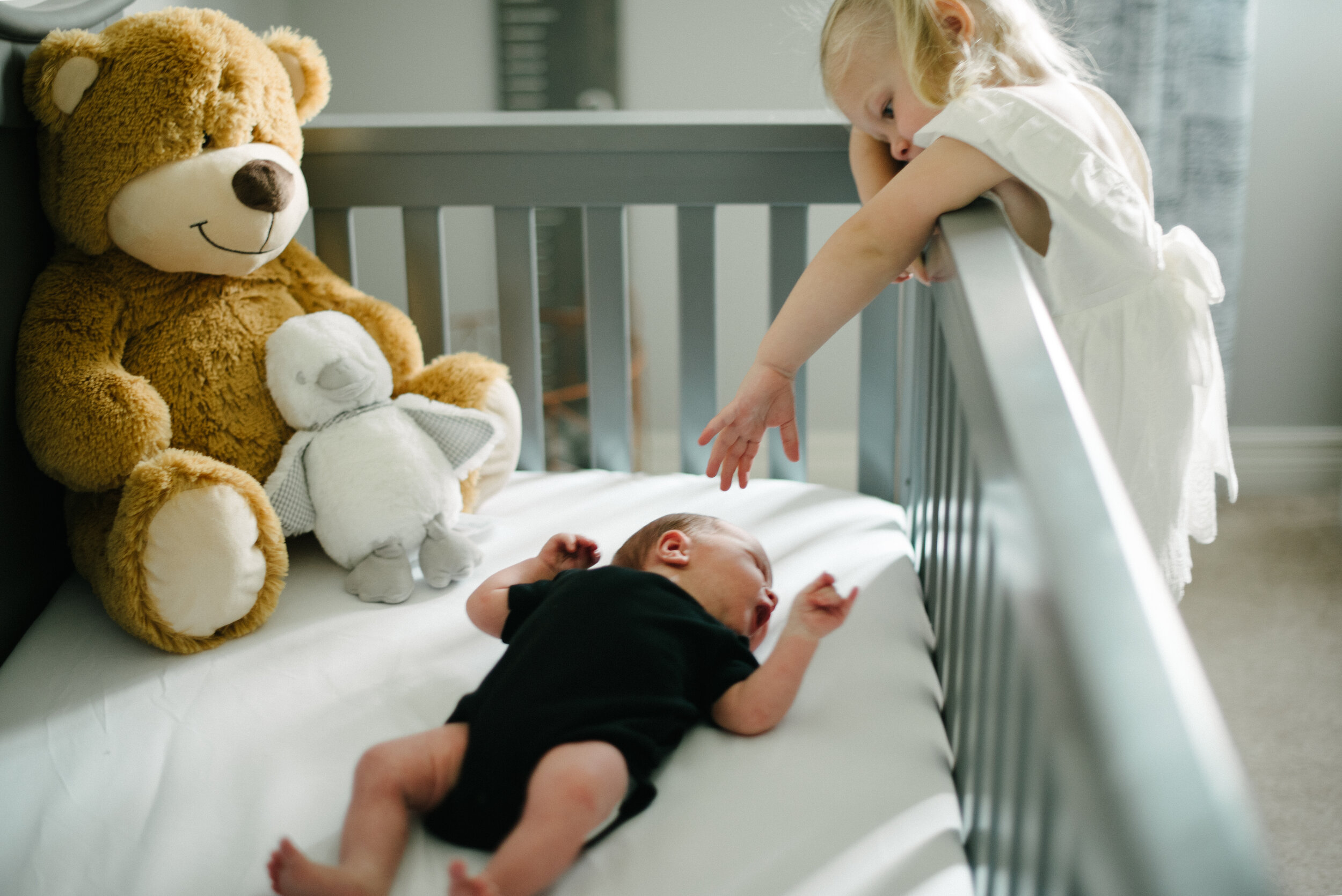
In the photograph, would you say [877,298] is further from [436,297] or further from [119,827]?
[119,827]

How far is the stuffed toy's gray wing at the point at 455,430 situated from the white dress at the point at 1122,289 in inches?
20.9

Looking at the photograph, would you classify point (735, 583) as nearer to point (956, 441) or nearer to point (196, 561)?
point (956, 441)

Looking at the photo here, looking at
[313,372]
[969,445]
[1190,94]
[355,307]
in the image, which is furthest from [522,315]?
[1190,94]

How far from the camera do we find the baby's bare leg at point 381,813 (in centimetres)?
52

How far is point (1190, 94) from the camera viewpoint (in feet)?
5.83

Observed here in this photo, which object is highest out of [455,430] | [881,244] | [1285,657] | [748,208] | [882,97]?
[882,97]

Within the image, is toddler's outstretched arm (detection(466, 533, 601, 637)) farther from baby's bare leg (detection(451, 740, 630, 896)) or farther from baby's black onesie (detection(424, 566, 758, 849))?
baby's bare leg (detection(451, 740, 630, 896))

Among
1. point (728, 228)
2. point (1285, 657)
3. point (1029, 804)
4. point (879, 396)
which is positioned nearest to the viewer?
point (1029, 804)

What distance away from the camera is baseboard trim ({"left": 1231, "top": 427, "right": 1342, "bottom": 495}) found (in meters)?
2.04

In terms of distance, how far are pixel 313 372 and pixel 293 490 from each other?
0.12 m

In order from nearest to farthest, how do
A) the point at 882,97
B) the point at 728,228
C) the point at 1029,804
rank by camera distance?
the point at 1029,804, the point at 882,97, the point at 728,228

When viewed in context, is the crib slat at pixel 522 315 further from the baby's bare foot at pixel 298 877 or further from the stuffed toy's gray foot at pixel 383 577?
the baby's bare foot at pixel 298 877

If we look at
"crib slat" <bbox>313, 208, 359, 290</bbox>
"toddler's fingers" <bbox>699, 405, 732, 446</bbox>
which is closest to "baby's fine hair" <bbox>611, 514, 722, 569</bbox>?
"toddler's fingers" <bbox>699, 405, 732, 446</bbox>

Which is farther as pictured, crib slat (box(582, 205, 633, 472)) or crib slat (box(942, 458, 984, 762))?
crib slat (box(582, 205, 633, 472))
